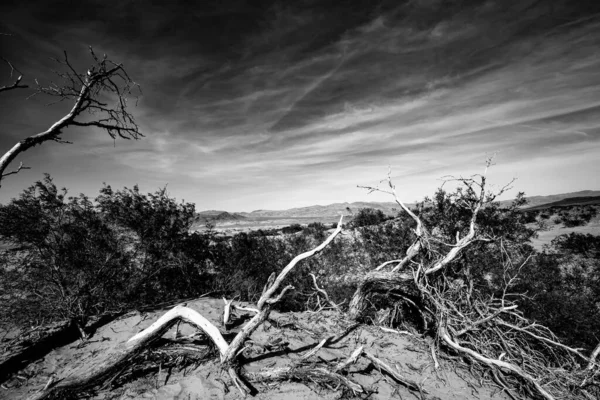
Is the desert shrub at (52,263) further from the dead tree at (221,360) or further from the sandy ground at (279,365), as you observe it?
the dead tree at (221,360)

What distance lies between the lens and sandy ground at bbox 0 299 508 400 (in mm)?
3357

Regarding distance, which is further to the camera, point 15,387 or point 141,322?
point 141,322

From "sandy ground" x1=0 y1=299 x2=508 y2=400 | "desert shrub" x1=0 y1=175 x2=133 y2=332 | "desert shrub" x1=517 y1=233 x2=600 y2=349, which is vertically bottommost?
"desert shrub" x1=517 y1=233 x2=600 y2=349

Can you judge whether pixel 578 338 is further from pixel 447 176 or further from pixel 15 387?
pixel 15 387

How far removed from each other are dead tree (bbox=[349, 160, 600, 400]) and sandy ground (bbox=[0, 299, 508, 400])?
415mm

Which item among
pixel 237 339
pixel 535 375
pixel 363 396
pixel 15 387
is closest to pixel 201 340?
pixel 237 339

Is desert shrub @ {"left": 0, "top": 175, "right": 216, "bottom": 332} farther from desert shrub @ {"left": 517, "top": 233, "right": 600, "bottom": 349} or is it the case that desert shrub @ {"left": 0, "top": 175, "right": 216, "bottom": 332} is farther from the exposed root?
desert shrub @ {"left": 517, "top": 233, "right": 600, "bottom": 349}

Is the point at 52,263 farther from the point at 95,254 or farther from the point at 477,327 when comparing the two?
the point at 477,327

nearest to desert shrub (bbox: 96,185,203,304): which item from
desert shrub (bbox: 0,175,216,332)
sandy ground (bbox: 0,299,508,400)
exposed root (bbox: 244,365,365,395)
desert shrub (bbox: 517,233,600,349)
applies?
desert shrub (bbox: 0,175,216,332)

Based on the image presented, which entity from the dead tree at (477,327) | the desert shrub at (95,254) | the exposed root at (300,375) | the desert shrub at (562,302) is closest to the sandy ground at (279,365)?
the exposed root at (300,375)

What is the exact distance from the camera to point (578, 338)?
21.5ft

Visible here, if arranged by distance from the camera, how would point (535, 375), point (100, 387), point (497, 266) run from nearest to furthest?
point (100, 387) → point (535, 375) → point (497, 266)

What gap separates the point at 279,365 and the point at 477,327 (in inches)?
144

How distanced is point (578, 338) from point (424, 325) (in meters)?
4.73
